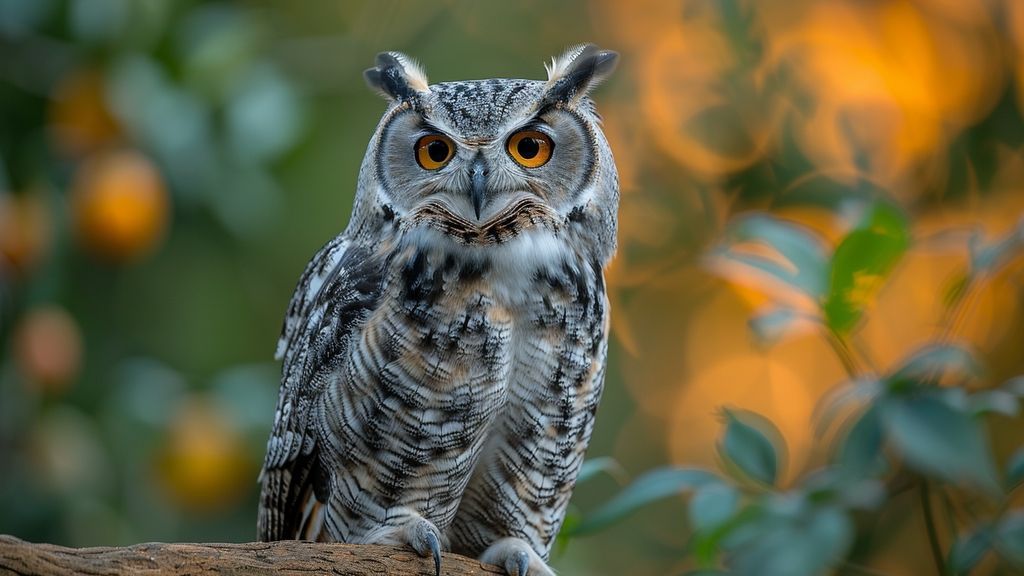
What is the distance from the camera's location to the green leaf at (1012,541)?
1.25 m

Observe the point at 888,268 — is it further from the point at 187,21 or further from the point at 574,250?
the point at 187,21

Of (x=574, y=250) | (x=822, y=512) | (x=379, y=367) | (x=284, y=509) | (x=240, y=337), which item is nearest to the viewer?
(x=822, y=512)

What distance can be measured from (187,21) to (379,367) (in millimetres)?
1952

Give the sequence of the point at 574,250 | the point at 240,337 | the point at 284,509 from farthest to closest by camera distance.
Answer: the point at 240,337
the point at 284,509
the point at 574,250

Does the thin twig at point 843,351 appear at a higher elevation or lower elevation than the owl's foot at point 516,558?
higher

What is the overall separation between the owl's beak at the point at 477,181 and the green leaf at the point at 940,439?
0.62m

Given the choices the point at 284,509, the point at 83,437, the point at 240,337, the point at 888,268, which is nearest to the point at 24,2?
the point at 83,437

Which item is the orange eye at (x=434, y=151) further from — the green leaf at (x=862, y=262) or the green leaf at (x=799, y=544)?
the green leaf at (x=799, y=544)

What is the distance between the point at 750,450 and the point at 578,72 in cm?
66

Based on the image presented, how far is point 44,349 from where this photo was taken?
2.56 meters

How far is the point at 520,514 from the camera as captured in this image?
171 centimetres

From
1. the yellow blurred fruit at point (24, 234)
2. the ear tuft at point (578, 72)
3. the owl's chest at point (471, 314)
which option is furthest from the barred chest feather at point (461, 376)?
the yellow blurred fruit at point (24, 234)

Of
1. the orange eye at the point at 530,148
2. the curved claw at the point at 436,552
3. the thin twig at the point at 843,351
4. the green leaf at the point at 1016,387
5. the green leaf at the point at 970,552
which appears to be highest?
the orange eye at the point at 530,148

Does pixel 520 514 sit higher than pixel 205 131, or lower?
lower
